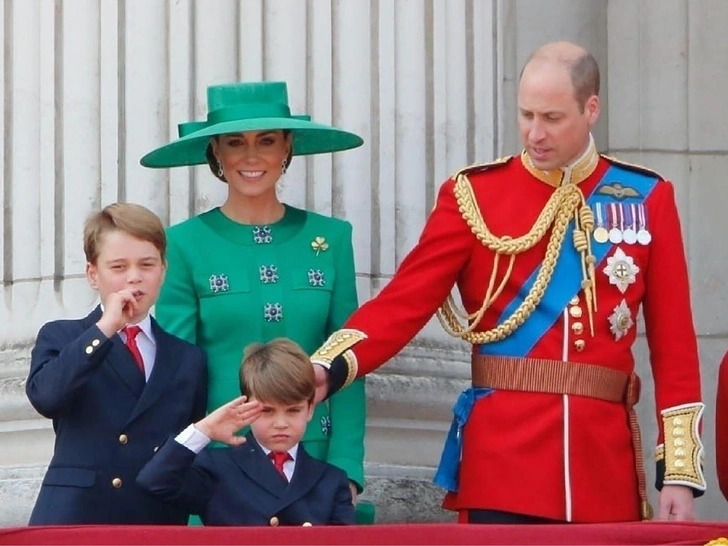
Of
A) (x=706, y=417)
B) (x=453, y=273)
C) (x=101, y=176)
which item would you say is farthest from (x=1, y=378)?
(x=706, y=417)

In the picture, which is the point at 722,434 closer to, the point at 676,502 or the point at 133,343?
the point at 676,502

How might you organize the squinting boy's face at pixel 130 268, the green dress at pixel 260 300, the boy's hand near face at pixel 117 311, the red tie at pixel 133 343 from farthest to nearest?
the green dress at pixel 260 300, the red tie at pixel 133 343, the squinting boy's face at pixel 130 268, the boy's hand near face at pixel 117 311

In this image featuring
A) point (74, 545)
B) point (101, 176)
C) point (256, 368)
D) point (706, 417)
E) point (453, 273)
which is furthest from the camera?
point (706, 417)

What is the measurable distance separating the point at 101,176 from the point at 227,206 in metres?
0.59

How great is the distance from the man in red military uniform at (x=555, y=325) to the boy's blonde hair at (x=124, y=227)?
42 cm

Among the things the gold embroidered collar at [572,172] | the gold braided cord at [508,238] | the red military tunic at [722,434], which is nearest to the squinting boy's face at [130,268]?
the gold braided cord at [508,238]

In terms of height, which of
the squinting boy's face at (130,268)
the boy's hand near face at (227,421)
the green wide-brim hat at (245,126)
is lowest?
the boy's hand near face at (227,421)

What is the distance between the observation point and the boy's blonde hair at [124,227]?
5.15 m

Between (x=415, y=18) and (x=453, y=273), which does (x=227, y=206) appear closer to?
(x=453, y=273)

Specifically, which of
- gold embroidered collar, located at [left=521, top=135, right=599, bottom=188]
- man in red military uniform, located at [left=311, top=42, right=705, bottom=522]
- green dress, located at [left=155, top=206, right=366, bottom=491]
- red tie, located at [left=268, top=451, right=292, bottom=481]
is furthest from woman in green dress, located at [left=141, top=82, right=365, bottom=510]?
gold embroidered collar, located at [left=521, top=135, right=599, bottom=188]

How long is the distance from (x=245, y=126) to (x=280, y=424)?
0.78 meters

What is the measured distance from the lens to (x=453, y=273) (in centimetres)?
536

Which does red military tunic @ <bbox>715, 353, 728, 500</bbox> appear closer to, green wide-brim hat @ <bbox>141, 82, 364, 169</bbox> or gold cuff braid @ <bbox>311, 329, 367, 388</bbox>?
gold cuff braid @ <bbox>311, 329, 367, 388</bbox>

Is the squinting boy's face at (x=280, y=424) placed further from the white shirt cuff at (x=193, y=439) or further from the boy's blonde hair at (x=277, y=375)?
the white shirt cuff at (x=193, y=439)
